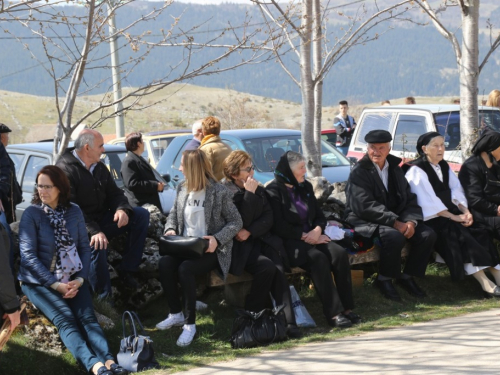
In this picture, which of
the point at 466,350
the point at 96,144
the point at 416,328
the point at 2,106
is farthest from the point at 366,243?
the point at 2,106

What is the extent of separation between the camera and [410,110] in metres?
13.0

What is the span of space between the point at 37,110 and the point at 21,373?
77.6 meters

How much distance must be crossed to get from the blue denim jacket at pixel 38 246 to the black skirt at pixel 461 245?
13.0 feet

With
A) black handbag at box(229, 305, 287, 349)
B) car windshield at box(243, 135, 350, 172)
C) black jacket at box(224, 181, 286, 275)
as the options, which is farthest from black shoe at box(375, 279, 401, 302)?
car windshield at box(243, 135, 350, 172)

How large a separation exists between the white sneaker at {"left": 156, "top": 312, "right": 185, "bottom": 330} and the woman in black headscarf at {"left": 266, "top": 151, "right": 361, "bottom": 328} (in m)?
1.20

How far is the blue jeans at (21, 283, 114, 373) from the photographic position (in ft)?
20.4

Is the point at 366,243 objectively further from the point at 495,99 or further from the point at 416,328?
the point at 495,99

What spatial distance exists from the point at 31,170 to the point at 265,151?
3.36 metres

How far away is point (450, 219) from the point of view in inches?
344

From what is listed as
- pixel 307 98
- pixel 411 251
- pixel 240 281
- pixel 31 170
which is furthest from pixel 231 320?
pixel 31 170

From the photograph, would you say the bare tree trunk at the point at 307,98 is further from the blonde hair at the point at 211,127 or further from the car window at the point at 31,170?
the car window at the point at 31,170

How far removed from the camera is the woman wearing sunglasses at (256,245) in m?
7.27

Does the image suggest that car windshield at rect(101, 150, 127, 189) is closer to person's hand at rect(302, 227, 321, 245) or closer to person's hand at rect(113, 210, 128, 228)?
person's hand at rect(113, 210, 128, 228)

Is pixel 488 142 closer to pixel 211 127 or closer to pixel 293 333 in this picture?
pixel 211 127
